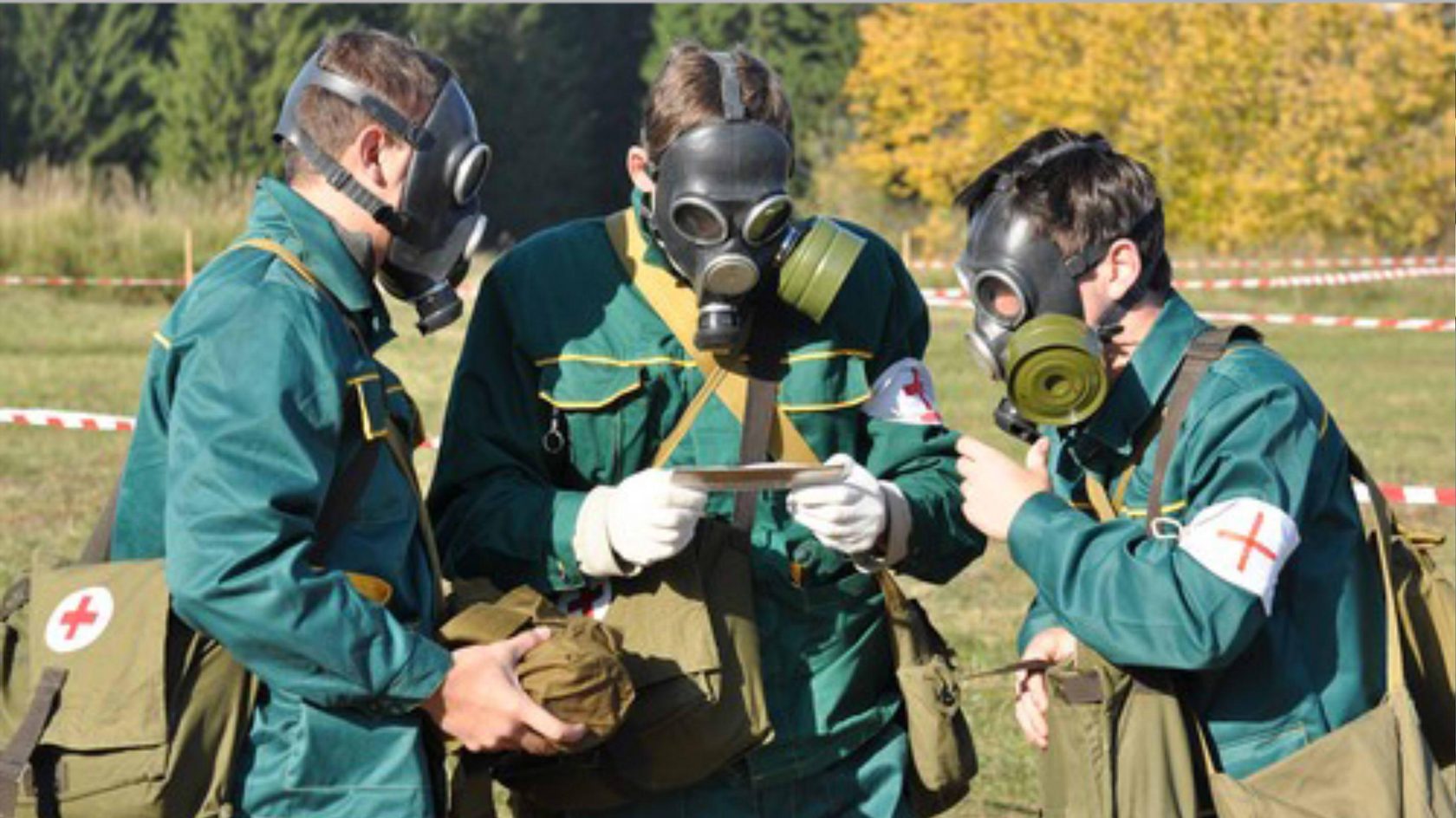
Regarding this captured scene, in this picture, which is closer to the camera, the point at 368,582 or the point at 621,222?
the point at 368,582

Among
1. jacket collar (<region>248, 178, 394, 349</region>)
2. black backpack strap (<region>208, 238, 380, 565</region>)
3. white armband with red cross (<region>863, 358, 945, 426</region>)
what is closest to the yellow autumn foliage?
white armband with red cross (<region>863, 358, 945, 426</region>)

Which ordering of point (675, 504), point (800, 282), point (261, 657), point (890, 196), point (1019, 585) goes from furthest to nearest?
point (890, 196) < point (1019, 585) < point (800, 282) < point (675, 504) < point (261, 657)

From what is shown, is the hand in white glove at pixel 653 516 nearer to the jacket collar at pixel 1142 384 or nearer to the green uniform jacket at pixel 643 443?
the green uniform jacket at pixel 643 443

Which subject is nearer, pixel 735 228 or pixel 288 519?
pixel 288 519

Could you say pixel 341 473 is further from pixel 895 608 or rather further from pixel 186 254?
pixel 186 254

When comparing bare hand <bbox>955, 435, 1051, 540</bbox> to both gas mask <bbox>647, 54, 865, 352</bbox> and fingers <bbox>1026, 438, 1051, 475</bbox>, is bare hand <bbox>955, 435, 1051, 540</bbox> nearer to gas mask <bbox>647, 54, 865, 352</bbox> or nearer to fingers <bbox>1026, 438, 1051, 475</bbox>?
fingers <bbox>1026, 438, 1051, 475</bbox>

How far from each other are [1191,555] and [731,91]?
112cm

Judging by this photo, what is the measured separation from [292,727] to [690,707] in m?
0.72

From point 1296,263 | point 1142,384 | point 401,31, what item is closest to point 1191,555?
point 1142,384

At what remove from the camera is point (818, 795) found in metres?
4.10

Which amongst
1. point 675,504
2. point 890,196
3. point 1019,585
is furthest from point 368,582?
point 890,196

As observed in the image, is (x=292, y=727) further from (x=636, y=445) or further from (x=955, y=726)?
(x=955, y=726)

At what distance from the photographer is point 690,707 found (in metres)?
3.81

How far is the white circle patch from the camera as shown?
3.40 meters
